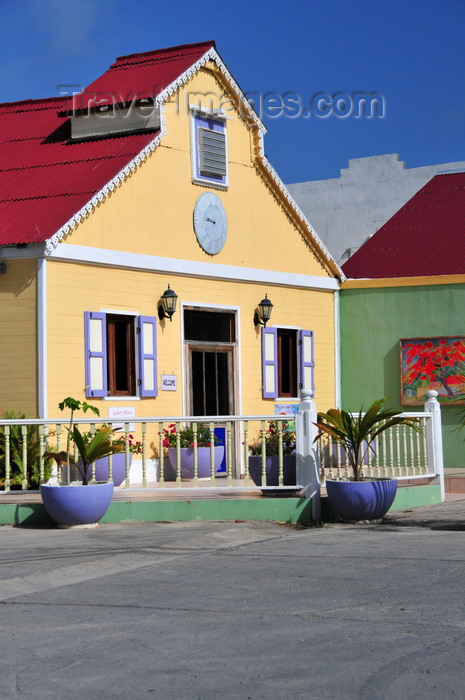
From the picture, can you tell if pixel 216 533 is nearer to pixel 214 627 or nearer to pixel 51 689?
pixel 214 627

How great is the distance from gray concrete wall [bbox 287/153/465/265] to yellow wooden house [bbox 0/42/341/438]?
9.29m

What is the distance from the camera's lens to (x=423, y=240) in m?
19.4

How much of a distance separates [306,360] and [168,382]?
10.3 feet

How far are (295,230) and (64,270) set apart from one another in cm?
532

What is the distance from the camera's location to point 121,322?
1485 cm

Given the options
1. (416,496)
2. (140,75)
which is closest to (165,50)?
(140,75)

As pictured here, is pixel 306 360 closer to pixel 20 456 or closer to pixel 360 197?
pixel 20 456

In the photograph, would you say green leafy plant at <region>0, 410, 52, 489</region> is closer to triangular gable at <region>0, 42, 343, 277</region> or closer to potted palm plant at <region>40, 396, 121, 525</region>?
potted palm plant at <region>40, 396, 121, 525</region>

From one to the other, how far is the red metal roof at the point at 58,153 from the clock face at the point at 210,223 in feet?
4.59

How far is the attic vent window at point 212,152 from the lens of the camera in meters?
16.2

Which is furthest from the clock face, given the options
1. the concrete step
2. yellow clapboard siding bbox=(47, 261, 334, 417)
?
the concrete step

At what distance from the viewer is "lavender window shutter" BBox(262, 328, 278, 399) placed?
16750 mm

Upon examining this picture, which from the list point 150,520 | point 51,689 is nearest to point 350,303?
point 150,520

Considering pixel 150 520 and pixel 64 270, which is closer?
pixel 150 520
